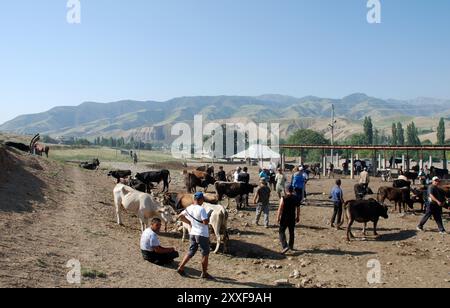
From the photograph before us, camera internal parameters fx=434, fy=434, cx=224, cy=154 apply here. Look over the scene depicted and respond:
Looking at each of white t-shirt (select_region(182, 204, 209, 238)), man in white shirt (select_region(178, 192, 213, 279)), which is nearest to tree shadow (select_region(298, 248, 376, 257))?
man in white shirt (select_region(178, 192, 213, 279))

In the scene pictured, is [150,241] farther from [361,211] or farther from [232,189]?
[232,189]

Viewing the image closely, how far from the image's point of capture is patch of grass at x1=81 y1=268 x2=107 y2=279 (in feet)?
30.0

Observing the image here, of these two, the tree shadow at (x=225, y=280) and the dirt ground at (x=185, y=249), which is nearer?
the dirt ground at (x=185, y=249)

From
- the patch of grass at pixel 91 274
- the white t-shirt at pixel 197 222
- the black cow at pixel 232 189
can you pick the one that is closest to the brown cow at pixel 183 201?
the black cow at pixel 232 189

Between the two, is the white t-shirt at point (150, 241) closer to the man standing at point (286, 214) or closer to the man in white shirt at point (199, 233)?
the man in white shirt at point (199, 233)

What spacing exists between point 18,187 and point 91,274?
9.01 meters

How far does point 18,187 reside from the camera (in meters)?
16.6

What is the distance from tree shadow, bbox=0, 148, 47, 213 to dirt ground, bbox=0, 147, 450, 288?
0.06m

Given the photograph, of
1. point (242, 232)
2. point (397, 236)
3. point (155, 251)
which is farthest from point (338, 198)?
point (155, 251)

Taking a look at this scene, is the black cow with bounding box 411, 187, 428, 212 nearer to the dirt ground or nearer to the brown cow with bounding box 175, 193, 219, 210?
the dirt ground

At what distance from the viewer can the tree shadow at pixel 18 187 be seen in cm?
1414

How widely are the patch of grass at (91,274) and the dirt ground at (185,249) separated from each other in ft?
0.10
